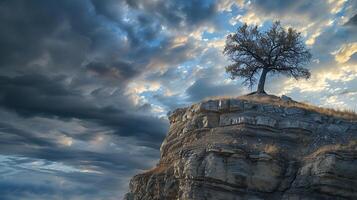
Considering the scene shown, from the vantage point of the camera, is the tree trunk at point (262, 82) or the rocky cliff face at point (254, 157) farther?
the tree trunk at point (262, 82)

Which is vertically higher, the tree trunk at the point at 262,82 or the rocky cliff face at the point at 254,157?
the tree trunk at the point at 262,82

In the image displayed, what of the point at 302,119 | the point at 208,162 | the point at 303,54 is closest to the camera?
the point at 208,162

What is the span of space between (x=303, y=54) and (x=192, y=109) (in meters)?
18.5

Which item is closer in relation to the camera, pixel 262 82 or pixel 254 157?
pixel 254 157

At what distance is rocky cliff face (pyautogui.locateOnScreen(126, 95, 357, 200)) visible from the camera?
A: 33312 millimetres

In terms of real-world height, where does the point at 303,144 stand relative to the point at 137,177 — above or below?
above

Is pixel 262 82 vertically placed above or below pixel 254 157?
above

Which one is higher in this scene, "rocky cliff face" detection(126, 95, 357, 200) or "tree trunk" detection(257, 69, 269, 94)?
"tree trunk" detection(257, 69, 269, 94)

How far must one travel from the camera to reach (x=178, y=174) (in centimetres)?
3775

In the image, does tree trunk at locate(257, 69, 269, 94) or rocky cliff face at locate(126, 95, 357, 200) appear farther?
tree trunk at locate(257, 69, 269, 94)

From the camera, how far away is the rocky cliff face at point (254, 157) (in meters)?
33.3

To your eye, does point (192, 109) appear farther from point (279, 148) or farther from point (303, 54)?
point (303, 54)

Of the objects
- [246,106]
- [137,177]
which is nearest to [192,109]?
[246,106]

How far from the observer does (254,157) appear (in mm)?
35312
